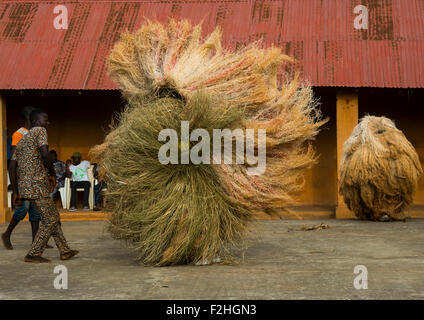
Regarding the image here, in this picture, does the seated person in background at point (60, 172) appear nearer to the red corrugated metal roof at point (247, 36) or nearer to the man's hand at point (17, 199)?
the red corrugated metal roof at point (247, 36)

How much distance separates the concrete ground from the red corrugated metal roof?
171 inches

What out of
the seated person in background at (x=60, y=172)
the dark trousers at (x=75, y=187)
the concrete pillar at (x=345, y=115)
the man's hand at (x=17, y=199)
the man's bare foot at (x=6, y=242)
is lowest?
the man's bare foot at (x=6, y=242)

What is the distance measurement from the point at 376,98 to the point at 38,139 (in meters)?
9.59

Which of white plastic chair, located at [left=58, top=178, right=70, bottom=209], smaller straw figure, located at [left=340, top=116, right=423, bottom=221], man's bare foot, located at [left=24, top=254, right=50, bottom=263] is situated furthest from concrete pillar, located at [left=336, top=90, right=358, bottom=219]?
man's bare foot, located at [left=24, top=254, right=50, bottom=263]

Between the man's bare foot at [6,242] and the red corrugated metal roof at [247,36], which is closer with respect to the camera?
the man's bare foot at [6,242]

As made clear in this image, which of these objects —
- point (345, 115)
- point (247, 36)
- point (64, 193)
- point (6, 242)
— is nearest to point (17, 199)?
point (6, 242)

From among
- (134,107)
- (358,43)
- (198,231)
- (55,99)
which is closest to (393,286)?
(198,231)

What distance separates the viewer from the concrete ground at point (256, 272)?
5.77m

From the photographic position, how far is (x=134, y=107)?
7.77 metres

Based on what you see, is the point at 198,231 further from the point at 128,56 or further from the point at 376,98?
the point at 376,98

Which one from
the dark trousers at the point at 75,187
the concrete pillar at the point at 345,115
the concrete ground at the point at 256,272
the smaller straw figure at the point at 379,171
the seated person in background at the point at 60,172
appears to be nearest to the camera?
the concrete ground at the point at 256,272

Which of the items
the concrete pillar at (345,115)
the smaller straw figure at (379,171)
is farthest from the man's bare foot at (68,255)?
the concrete pillar at (345,115)

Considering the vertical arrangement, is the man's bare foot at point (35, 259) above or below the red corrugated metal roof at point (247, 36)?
below

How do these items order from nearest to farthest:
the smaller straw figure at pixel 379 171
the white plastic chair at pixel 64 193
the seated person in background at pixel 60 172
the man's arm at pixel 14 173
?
the man's arm at pixel 14 173 → the smaller straw figure at pixel 379 171 → the seated person in background at pixel 60 172 → the white plastic chair at pixel 64 193
